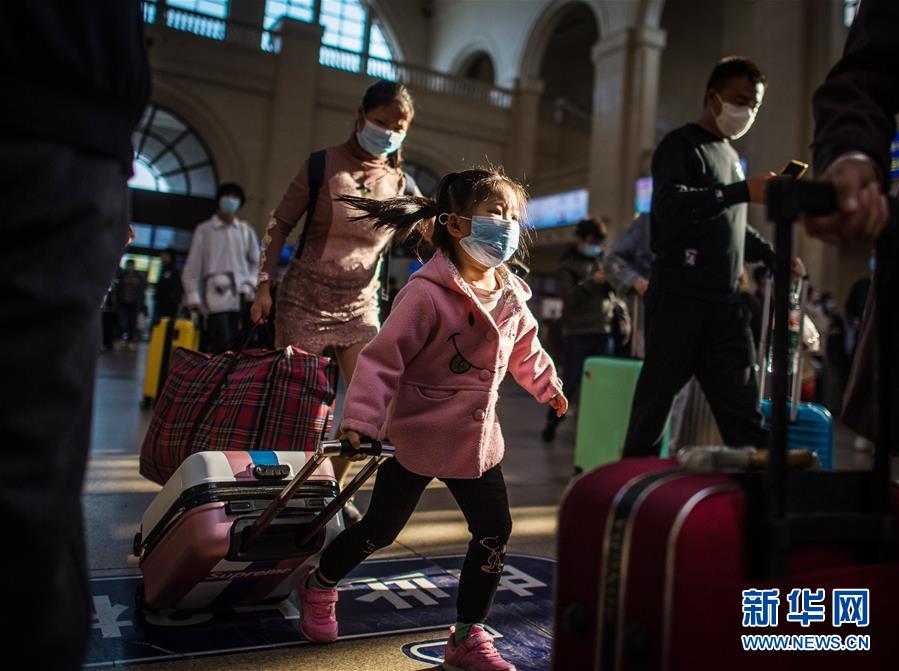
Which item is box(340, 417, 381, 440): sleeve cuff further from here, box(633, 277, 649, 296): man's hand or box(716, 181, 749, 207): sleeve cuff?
box(633, 277, 649, 296): man's hand

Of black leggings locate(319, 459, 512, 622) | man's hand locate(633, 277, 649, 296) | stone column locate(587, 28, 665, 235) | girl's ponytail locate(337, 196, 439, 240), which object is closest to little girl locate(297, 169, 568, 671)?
black leggings locate(319, 459, 512, 622)

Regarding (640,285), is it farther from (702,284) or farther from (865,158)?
(865,158)

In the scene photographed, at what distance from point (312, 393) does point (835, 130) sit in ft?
5.42

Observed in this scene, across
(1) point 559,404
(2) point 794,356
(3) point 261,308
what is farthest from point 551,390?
(2) point 794,356

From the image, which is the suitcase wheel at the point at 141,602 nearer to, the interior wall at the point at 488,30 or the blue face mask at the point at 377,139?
the blue face mask at the point at 377,139

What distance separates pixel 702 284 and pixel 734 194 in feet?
1.25


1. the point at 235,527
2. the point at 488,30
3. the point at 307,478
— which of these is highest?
the point at 488,30

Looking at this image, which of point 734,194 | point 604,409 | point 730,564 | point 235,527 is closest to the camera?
point 730,564

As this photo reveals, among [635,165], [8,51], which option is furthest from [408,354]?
[635,165]

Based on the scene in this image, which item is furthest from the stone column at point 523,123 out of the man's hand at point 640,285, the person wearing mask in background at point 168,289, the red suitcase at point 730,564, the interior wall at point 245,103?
the red suitcase at point 730,564

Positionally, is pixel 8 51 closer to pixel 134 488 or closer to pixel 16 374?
Result: pixel 16 374

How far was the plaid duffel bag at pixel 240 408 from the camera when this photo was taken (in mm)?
2434

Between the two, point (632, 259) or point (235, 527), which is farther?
point (632, 259)

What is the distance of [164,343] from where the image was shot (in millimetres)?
6492
